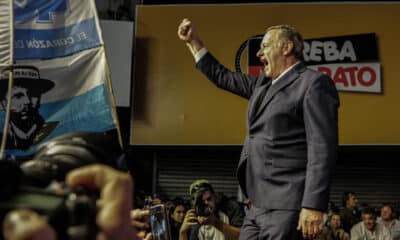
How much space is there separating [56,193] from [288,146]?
2.82m

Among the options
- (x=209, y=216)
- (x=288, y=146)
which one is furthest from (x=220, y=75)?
(x=209, y=216)

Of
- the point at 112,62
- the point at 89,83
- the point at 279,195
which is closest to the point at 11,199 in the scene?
the point at 279,195

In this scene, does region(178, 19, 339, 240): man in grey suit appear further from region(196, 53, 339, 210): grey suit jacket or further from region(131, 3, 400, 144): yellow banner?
region(131, 3, 400, 144): yellow banner

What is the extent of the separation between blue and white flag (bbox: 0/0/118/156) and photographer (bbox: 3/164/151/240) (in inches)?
360

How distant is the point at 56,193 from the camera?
143cm

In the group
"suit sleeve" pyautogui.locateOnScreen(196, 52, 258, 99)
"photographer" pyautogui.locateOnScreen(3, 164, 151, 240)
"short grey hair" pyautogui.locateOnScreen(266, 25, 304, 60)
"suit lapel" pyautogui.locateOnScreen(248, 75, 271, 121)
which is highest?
"short grey hair" pyautogui.locateOnScreen(266, 25, 304, 60)

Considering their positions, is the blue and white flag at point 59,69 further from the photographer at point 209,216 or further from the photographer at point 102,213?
the photographer at point 102,213

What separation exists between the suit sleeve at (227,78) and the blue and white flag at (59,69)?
5989 millimetres

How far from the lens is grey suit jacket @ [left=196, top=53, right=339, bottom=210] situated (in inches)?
158

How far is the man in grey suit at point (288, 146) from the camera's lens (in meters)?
→ 4.02

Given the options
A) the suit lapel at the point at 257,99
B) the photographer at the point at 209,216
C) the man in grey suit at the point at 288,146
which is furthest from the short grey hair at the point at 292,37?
the photographer at the point at 209,216

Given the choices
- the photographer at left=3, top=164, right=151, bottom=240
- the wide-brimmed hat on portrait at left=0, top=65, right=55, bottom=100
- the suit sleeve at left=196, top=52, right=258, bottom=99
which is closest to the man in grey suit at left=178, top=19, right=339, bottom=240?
the suit sleeve at left=196, top=52, right=258, bottom=99

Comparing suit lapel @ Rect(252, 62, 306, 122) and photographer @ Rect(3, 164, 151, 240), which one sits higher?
suit lapel @ Rect(252, 62, 306, 122)

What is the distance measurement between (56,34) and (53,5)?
14.8 inches
